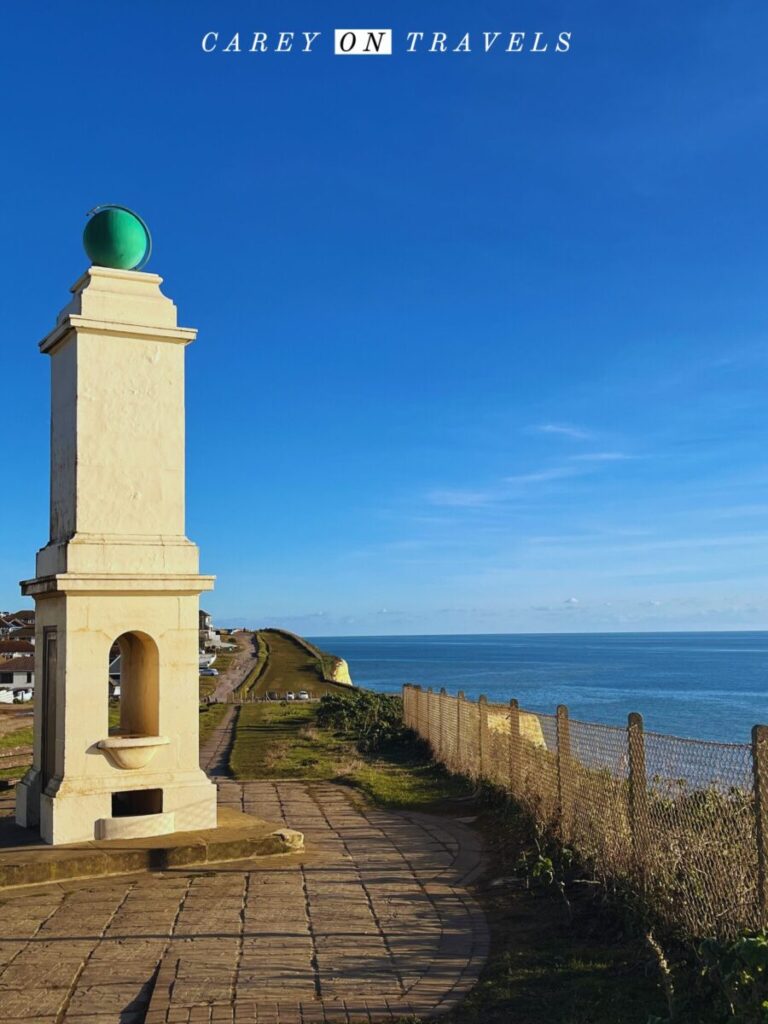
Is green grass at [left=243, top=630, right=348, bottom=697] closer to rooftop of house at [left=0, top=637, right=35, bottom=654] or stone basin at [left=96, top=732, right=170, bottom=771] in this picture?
rooftop of house at [left=0, top=637, right=35, bottom=654]

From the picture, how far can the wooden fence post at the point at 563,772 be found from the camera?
8.81m

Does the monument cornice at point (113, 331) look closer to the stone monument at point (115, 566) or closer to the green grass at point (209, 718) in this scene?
the stone monument at point (115, 566)

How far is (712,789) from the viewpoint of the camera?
645cm

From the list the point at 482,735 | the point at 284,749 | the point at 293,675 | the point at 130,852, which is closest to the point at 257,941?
the point at 130,852

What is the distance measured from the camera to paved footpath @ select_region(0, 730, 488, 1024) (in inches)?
216

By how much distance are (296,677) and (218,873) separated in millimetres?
40994

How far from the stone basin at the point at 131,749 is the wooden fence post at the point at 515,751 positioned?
3897mm

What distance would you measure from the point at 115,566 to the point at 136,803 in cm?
245

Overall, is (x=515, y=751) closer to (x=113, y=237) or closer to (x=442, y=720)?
(x=442, y=720)

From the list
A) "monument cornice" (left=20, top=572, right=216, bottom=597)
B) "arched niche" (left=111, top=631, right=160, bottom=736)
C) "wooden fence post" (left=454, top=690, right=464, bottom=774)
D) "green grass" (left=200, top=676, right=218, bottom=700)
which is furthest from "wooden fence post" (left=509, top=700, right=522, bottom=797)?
"green grass" (left=200, top=676, right=218, bottom=700)

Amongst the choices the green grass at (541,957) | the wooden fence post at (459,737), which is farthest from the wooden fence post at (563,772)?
the wooden fence post at (459,737)

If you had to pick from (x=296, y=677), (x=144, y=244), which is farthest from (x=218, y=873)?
(x=296, y=677)

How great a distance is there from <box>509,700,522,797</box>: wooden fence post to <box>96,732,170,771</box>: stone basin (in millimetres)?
3897

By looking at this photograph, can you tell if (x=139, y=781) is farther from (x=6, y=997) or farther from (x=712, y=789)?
(x=712, y=789)
